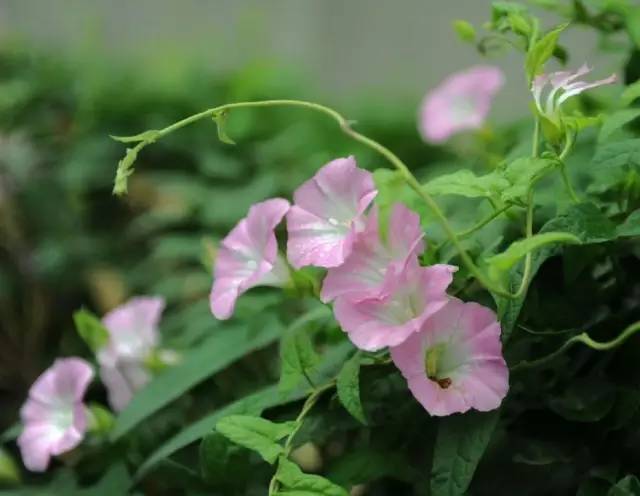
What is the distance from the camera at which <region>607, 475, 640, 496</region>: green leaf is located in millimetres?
502

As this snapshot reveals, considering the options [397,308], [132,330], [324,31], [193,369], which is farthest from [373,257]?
[324,31]

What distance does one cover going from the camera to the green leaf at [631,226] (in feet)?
1.73

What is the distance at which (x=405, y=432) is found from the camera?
600 mm

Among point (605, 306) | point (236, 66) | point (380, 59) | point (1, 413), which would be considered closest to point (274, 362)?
point (605, 306)

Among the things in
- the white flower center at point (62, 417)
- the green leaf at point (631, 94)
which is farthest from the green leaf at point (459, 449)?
the white flower center at point (62, 417)

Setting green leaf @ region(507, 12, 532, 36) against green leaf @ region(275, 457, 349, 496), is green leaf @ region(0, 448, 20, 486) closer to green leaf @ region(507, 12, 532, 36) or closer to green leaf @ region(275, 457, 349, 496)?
green leaf @ region(275, 457, 349, 496)

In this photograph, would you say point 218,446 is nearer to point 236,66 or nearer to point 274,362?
point 274,362

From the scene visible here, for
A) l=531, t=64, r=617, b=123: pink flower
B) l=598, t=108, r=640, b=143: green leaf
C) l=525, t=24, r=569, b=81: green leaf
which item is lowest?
l=598, t=108, r=640, b=143: green leaf

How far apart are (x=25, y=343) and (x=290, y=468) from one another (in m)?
0.83

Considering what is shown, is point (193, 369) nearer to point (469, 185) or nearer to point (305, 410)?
point (305, 410)

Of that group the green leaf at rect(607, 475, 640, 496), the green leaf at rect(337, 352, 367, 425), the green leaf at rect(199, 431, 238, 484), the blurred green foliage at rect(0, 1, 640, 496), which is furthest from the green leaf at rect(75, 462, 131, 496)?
the green leaf at rect(607, 475, 640, 496)

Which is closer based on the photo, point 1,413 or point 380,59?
point 1,413

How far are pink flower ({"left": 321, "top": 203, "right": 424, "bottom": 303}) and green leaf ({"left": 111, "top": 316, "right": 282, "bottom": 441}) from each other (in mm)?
212

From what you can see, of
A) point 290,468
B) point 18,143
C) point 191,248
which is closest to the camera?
point 290,468
